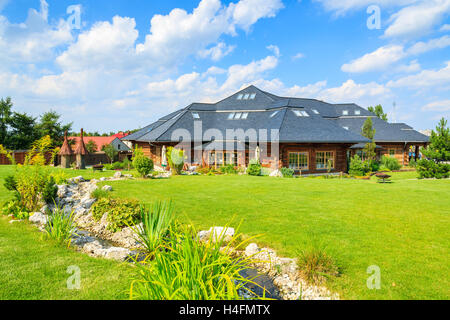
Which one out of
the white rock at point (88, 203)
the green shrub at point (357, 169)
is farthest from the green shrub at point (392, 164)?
the white rock at point (88, 203)

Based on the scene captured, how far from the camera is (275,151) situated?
20.1 meters

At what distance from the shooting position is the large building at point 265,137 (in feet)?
67.8

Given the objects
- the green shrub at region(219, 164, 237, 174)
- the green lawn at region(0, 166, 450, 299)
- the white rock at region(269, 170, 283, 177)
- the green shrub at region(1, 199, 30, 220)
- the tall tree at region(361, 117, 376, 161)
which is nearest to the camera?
the green lawn at region(0, 166, 450, 299)

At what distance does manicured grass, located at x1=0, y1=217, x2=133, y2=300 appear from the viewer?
386 centimetres

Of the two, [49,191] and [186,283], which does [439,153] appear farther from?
[49,191]

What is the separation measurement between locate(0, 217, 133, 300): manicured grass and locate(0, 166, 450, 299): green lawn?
0.04m

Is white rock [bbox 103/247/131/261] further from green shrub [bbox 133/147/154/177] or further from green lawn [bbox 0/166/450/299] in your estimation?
green shrub [bbox 133/147/154/177]

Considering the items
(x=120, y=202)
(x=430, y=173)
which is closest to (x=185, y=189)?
(x=120, y=202)

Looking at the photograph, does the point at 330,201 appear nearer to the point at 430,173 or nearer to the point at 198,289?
the point at 198,289

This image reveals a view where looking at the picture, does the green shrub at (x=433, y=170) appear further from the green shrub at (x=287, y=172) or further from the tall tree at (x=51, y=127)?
the tall tree at (x=51, y=127)

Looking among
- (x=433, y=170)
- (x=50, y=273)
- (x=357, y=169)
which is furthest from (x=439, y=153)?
(x=50, y=273)

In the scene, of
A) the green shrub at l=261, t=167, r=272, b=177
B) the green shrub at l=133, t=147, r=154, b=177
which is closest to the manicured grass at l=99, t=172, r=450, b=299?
the green shrub at l=133, t=147, r=154, b=177

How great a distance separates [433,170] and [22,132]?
4634 centimetres

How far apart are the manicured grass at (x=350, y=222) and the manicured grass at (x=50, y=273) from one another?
5.38ft
